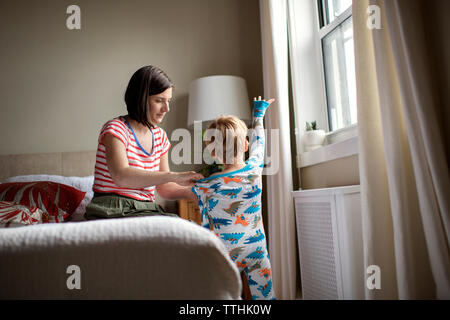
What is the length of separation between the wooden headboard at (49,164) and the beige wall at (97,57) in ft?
0.35

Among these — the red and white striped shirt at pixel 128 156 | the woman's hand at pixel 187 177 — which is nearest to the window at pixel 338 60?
the woman's hand at pixel 187 177

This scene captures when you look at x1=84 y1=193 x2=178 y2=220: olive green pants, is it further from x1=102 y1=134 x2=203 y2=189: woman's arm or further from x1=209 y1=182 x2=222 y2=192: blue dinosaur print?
x1=209 y1=182 x2=222 y2=192: blue dinosaur print

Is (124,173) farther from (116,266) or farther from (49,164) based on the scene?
(49,164)

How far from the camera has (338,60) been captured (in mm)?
2322

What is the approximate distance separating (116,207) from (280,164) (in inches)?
49.7

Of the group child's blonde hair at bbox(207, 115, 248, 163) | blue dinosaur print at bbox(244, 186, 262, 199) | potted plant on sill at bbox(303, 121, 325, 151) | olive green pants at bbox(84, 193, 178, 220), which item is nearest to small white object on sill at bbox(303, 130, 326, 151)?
potted plant on sill at bbox(303, 121, 325, 151)

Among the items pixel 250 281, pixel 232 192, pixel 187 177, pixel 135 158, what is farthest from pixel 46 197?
pixel 250 281

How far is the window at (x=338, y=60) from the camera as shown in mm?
2170

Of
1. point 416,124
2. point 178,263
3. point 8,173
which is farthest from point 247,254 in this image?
point 8,173

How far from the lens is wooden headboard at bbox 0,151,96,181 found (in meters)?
2.71

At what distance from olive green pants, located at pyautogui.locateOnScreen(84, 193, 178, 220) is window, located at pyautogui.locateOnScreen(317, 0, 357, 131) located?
143cm

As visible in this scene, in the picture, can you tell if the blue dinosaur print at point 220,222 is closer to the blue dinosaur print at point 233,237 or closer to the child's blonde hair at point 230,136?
the blue dinosaur print at point 233,237

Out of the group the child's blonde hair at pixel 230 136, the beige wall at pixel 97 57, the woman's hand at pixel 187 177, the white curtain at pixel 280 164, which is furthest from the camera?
the beige wall at pixel 97 57

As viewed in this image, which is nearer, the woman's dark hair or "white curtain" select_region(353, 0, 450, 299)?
"white curtain" select_region(353, 0, 450, 299)
